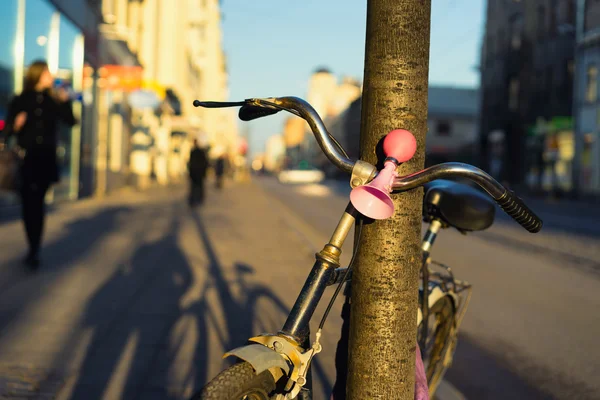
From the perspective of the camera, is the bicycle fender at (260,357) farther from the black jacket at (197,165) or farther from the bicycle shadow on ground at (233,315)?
the black jacket at (197,165)

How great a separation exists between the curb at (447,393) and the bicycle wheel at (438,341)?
54 centimetres

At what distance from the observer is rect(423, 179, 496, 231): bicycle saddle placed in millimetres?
3043

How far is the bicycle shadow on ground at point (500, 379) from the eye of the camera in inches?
164

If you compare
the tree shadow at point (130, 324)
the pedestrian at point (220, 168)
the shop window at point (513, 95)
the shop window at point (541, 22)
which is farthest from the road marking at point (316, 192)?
the tree shadow at point (130, 324)

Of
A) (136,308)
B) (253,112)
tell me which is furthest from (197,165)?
(253,112)

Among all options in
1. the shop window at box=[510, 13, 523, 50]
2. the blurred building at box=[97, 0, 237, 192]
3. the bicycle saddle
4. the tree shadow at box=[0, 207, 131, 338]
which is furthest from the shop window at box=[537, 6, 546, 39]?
the bicycle saddle

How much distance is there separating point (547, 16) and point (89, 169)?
96.8 ft

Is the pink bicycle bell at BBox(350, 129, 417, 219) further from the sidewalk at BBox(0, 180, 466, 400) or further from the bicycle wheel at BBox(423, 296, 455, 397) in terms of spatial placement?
the sidewalk at BBox(0, 180, 466, 400)

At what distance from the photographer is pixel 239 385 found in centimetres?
186

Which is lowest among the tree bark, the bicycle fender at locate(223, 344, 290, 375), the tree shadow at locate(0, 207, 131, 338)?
the tree shadow at locate(0, 207, 131, 338)

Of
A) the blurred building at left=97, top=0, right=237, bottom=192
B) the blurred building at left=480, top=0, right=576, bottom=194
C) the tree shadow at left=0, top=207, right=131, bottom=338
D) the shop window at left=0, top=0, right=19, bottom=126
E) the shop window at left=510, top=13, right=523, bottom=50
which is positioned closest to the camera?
the tree shadow at left=0, top=207, right=131, bottom=338

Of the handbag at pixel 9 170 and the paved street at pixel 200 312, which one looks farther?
the handbag at pixel 9 170

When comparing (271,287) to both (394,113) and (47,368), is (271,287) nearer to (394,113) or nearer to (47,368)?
(47,368)

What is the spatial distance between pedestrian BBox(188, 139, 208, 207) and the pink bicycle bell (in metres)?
16.3
